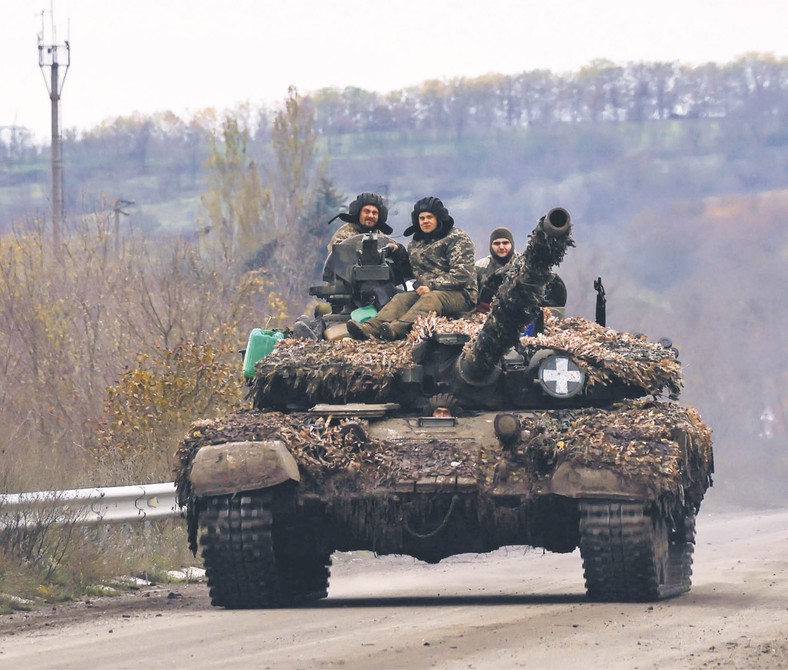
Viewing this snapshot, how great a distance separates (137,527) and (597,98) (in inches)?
2026

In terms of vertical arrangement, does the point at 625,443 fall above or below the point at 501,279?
below

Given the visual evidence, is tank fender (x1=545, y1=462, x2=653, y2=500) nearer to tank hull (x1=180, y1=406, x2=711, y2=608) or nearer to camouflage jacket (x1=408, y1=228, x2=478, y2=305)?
tank hull (x1=180, y1=406, x2=711, y2=608)

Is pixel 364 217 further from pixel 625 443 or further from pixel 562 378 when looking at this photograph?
pixel 625 443

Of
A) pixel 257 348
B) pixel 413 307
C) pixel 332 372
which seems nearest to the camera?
pixel 332 372

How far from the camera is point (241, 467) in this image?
13.8 metres

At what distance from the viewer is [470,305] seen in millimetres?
16203

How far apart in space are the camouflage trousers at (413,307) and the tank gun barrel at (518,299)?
1.11 meters

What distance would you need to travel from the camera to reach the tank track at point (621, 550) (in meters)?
13.6

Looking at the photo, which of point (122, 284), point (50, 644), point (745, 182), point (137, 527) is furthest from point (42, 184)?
point (50, 644)

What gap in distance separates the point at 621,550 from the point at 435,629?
2184mm

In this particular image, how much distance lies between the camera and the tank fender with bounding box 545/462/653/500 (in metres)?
13.5

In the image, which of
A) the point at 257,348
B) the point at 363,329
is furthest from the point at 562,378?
the point at 257,348

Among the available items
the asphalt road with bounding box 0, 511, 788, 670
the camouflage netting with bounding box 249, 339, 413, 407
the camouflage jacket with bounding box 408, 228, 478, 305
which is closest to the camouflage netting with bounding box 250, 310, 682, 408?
the camouflage netting with bounding box 249, 339, 413, 407

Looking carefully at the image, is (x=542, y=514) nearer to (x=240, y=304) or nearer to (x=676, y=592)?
(x=676, y=592)
